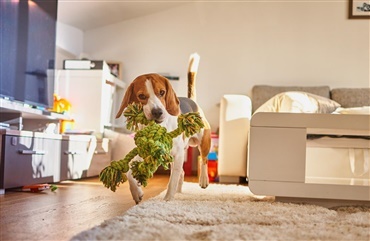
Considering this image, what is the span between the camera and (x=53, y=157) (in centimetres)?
291

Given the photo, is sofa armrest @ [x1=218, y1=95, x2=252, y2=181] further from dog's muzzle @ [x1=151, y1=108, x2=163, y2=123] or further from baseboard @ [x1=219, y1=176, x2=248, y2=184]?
dog's muzzle @ [x1=151, y1=108, x2=163, y2=123]

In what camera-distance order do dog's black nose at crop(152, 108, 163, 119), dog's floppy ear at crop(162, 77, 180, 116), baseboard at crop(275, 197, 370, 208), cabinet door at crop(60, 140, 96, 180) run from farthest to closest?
cabinet door at crop(60, 140, 96, 180) < baseboard at crop(275, 197, 370, 208) < dog's floppy ear at crop(162, 77, 180, 116) < dog's black nose at crop(152, 108, 163, 119)

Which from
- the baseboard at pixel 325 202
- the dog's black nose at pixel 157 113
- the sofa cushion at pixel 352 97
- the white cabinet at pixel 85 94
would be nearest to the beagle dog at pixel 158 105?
the dog's black nose at pixel 157 113

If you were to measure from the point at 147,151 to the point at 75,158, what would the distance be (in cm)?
186

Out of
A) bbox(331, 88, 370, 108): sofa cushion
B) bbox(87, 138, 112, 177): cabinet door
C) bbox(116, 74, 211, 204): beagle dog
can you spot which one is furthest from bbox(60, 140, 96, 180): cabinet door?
bbox(331, 88, 370, 108): sofa cushion

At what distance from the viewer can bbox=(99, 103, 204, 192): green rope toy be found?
5.12ft

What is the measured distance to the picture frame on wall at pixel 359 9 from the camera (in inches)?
186

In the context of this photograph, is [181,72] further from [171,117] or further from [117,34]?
[171,117]

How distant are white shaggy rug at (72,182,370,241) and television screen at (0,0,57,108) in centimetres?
154

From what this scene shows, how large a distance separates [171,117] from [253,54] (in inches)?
122

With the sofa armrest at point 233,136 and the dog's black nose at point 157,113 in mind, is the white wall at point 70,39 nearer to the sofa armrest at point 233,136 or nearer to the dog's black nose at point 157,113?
the sofa armrest at point 233,136

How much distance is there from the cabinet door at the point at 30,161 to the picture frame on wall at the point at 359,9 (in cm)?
323

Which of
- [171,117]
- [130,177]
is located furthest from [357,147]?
[130,177]

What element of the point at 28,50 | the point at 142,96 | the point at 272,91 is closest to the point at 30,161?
the point at 28,50
